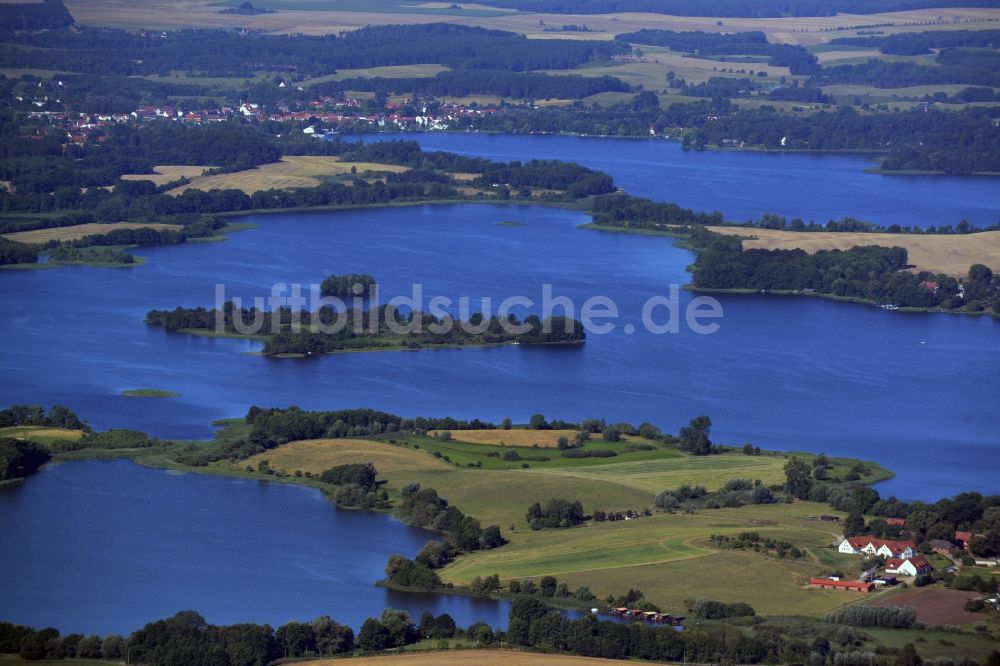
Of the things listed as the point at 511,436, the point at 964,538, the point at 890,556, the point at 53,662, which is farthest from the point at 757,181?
the point at 53,662

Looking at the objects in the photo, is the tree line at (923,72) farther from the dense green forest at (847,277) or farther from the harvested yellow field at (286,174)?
the dense green forest at (847,277)

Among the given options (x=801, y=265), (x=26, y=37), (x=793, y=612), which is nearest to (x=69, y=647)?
(x=793, y=612)

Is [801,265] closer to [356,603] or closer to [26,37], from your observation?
[356,603]

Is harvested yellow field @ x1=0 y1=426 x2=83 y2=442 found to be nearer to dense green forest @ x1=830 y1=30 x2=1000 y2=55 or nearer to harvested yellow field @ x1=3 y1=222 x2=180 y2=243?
harvested yellow field @ x1=3 y1=222 x2=180 y2=243

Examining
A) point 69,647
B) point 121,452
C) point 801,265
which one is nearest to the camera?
point 69,647

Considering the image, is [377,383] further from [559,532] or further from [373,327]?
[559,532]

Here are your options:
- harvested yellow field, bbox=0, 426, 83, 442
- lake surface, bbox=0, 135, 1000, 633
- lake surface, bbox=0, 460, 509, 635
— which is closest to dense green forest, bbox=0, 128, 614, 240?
lake surface, bbox=0, 135, 1000, 633
